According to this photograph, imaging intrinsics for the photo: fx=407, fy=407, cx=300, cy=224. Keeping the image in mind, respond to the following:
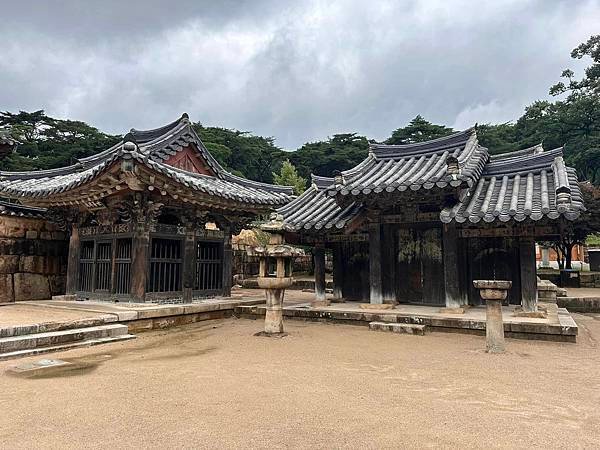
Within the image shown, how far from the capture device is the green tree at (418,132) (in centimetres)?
4062

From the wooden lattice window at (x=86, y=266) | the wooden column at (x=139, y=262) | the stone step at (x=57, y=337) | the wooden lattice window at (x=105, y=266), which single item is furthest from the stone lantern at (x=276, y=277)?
the wooden lattice window at (x=86, y=266)

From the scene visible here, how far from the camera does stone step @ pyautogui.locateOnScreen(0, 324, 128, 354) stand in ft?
20.8

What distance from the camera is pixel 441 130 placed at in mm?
40750

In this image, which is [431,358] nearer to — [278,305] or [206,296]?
[278,305]

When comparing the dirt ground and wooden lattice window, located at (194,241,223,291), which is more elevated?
wooden lattice window, located at (194,241,223,291)

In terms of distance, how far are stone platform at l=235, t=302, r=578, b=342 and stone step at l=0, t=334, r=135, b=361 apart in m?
3.65

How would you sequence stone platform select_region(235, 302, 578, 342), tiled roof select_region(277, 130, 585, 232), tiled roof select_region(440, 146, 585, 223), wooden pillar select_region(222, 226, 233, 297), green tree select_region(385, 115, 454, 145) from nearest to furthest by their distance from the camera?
1. stone platform select_region(235, 302, 578, 342)
2. tiled roof select_region(440, 146, 585, 223)
3. tiled roof select_region(277, 130, 585, 232)
4. wooden pillar select_region(222, 226, 233, 297)
5. green tree select_region(385, 115, 454, 145)

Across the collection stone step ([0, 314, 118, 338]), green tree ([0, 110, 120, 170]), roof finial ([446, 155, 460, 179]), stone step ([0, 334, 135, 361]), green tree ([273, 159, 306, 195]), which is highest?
green tree ([0, 110, 120, 170])

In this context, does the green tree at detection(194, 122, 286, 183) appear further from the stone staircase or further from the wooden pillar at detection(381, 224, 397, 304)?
the stone staircase

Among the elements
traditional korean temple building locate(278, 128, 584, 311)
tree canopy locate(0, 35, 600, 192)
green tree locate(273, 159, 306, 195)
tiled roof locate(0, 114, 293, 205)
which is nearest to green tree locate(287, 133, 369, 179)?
tree canopy locate(0, 35, 600, 192)

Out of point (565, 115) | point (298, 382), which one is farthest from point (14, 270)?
point (565, 115)

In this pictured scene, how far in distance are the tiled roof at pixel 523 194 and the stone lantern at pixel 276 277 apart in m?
3.49

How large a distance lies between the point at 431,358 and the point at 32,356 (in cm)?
622

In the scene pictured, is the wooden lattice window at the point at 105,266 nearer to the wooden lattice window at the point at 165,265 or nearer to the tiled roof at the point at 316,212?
the wooden lattice window at the point at 165,265
